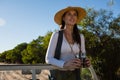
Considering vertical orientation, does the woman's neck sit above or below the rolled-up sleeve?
above

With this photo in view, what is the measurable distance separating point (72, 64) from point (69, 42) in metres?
0.31

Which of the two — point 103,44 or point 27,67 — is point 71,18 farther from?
point 103,44

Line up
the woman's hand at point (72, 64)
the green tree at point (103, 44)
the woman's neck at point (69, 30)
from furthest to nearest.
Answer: the green tree at point (103, 44)
the woman's neck at point (69, 30)
the woman's hand at point (72, 64)

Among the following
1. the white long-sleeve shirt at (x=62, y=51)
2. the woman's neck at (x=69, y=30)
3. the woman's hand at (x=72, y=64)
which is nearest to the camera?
the woman's hand at (x=72, y=64)

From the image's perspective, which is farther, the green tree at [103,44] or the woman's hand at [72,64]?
the green tree at [103,44]

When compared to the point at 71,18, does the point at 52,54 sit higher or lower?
lower

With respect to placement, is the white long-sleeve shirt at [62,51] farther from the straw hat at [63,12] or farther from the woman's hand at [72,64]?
the straw hat at [63,12]

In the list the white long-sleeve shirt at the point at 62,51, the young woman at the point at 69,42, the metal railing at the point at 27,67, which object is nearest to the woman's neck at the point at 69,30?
the young woman at the point at 69,42

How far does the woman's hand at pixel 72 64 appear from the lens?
7.96 ft

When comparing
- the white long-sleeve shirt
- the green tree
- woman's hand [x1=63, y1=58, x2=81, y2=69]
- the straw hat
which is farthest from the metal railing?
the green tree

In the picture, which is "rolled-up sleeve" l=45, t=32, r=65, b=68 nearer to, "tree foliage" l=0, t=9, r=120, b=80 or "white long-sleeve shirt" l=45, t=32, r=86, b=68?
"white long-sleeve shirt" l=45, t=32, r=86, b=68

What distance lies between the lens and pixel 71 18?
110 inches

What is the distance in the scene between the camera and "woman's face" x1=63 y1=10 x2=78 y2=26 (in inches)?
110

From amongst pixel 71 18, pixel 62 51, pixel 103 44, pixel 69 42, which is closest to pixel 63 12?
pixel 71 18
